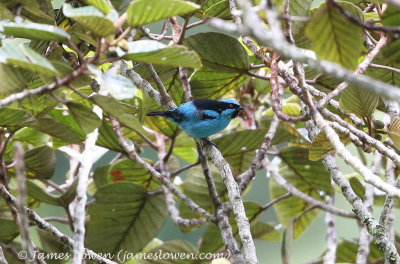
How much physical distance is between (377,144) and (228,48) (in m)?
0.86

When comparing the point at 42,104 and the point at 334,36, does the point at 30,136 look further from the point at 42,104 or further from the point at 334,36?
the point at 334,36

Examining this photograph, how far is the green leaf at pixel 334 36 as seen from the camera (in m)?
1.38

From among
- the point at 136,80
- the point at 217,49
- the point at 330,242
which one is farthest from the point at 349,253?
the point at 136,80

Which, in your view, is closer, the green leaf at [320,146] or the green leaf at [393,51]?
the green leaf at [393,51]

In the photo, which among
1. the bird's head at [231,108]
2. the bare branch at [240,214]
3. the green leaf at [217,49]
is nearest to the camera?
the bare branch at [240,214]

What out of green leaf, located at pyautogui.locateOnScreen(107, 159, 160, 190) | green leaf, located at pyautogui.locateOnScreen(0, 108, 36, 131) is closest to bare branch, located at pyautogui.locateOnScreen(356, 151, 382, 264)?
green leaf, located at pyautogui.locateOnScreen(107, 159, 160, 190)

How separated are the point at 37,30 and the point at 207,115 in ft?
6.78

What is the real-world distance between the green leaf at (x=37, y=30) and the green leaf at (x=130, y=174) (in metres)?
1.44

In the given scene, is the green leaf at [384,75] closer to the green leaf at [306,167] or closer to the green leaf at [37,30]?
the green leaf at [306,167]

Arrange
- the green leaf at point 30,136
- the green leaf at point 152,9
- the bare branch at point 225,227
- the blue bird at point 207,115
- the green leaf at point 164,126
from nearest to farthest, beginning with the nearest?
the green leaf at point 152,9
the bare branch at point 225,227
the green leaf at point 30,136
the green leaf at point 164,126
the blue bird at point 207,115

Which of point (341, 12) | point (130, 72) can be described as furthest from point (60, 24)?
point (341, 12)

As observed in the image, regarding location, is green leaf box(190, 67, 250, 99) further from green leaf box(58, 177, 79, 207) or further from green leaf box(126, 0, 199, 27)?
green leaf box(126, 0, 199, 27)

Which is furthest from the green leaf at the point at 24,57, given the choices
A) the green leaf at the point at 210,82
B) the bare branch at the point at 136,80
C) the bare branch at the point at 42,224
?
the green leaf at the point at 210,82

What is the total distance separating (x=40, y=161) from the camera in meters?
2.43
